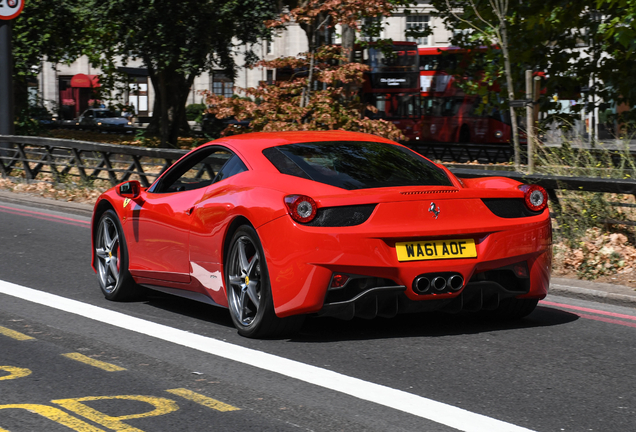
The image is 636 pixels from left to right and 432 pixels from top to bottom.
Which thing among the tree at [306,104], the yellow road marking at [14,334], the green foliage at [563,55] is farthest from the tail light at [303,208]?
the green foliage at [563,55]

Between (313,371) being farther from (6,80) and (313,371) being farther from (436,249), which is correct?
(6,80)

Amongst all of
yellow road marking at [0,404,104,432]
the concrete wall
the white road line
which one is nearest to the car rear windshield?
the white road line

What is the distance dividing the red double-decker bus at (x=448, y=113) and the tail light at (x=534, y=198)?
30.7 m

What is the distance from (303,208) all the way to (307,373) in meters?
0.98

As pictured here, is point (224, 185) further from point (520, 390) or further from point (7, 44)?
point (7, 44)

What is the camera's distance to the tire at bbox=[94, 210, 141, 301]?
288 inches

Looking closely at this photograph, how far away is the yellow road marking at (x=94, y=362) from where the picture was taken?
5.10m

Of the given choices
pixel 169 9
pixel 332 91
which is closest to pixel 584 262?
pixel 332 91

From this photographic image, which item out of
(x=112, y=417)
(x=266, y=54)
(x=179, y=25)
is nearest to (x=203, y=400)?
(x=112, y=417)

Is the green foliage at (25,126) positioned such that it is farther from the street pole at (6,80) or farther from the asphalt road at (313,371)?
the asphalt road at (313,371)

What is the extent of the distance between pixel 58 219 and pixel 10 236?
2.28 meters

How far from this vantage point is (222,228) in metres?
6.00

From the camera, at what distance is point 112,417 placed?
13.7ft

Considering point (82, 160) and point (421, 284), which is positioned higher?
point (82, 160)
